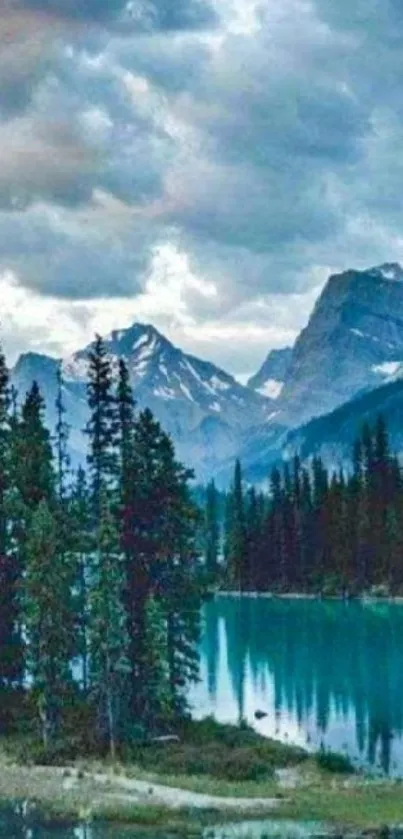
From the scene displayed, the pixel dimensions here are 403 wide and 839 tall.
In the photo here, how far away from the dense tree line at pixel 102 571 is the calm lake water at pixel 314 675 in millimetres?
10295

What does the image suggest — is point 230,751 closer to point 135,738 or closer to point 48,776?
point 135,738

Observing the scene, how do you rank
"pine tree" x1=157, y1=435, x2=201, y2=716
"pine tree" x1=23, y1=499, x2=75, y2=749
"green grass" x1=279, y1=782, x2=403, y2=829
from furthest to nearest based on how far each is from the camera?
"pine tree" x1=157, y1=435, x2=201, y2=716 < "pine tree" x1=23, y1=499, x2=75, y2=749 < "green grass" x1=279, y1=782, x2=403, y2=829

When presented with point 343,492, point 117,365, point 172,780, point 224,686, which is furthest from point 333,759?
point 343,492

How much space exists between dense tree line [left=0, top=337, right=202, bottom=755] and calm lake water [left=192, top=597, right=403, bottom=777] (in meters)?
10.3

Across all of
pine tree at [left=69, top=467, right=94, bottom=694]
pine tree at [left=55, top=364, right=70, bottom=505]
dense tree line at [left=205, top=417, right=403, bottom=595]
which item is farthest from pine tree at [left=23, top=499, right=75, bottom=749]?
dense tree line at [left=205, top=417, right=403, bottom=595]

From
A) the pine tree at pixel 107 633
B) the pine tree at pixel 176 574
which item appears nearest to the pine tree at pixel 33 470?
the pine tree at pixel 176 574

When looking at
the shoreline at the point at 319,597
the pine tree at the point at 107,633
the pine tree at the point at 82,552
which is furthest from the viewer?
the shoreline at the point at 319,597

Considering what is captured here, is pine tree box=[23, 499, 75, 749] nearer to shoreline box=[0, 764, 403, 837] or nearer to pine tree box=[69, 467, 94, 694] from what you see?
pine tree box=[69, 467, 94, 694]

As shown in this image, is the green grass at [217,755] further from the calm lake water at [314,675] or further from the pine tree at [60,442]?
the pine tree at [60,442]

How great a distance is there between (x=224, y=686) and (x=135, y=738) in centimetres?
3602

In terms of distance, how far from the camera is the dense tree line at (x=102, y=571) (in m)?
66.3

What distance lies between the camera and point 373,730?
7956 centimetres

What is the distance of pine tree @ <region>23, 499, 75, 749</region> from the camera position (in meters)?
66.1

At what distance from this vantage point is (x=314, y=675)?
4203 inches
